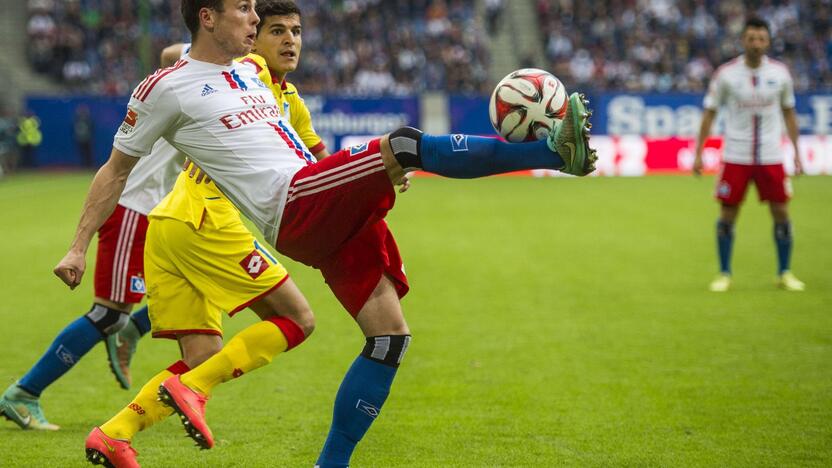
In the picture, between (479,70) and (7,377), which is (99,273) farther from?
(479,70)

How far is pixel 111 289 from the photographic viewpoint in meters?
5.95

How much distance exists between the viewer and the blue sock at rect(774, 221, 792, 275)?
10.7 meters

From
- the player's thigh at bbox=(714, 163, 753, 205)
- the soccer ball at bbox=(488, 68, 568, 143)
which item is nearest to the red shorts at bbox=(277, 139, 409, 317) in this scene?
the soccer ball at bbox=(488, 68, 568, 143)

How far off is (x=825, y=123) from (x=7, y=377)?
26164 mm

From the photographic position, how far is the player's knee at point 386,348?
15.3ft

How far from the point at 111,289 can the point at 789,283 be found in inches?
286

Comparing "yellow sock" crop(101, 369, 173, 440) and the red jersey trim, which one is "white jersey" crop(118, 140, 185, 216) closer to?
the red jersey trim

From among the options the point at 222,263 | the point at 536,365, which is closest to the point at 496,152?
the point at 222,263

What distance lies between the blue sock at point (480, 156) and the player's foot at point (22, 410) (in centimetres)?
299

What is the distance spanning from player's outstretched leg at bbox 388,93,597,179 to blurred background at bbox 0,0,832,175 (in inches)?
926

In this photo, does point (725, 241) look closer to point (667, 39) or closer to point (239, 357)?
point (239, 357)

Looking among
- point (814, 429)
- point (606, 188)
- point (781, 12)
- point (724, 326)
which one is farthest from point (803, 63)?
point (814, 429)

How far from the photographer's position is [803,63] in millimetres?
31984

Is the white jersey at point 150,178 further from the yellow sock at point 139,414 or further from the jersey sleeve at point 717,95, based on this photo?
the jersey sleeve at point 717,95
